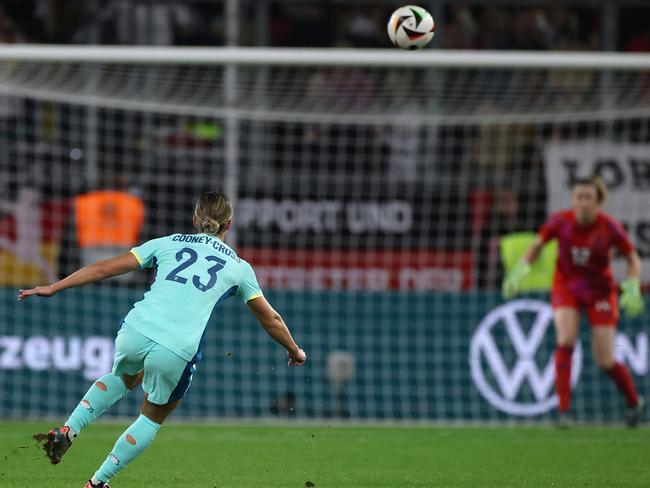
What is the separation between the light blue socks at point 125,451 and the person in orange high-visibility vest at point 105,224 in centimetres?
752

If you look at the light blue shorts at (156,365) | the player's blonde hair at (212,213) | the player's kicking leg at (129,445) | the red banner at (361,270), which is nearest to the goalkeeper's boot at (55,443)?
the player's kicking leg at (129,445)

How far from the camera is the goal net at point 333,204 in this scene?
11.8 metres

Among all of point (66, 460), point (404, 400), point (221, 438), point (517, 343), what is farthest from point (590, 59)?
point (66, 460)

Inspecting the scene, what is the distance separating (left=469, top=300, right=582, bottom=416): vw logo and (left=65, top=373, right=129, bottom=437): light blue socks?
6093 millimetres

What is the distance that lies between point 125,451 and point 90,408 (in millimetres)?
473

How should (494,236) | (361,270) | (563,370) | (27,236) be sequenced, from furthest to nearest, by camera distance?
(494,236) → (361,270) → (27,236) → (563,370)

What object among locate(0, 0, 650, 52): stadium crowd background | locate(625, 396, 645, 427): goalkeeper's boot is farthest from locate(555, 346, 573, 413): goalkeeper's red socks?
locate(0, 0, 650, 52): stadium crowd background

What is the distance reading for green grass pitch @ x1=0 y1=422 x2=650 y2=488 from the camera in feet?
23.2

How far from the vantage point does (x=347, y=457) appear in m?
8.41

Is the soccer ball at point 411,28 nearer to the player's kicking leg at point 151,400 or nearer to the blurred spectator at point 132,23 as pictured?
the player's kicking leg at point 151,400

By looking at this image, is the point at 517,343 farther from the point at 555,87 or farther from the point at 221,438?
the point at 555,87

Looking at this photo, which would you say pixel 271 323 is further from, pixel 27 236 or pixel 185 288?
pixel 27 236

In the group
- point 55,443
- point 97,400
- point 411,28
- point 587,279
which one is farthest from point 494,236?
point 55,443

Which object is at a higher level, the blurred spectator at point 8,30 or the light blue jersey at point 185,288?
the blurred spectator at point 8,30
